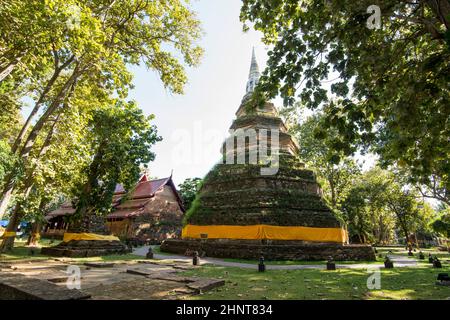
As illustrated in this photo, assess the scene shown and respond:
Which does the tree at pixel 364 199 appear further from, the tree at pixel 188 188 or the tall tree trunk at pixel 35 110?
the tall tree trunk at pixel 35 110

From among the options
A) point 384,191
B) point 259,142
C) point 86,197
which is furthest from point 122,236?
point 384,191

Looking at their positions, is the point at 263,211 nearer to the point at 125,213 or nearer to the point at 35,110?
the point at 35,110

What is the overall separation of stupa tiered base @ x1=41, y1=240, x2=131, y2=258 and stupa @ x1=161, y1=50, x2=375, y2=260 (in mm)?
4045

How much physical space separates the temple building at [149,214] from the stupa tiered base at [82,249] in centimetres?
949

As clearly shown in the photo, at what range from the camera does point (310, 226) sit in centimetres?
1570

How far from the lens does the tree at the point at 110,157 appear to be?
1590 centimetres

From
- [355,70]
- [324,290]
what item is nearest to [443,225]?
[324,290]

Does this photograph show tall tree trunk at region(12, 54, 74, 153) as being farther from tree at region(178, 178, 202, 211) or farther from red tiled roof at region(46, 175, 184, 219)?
tree at region(178, 178, 202, 211)

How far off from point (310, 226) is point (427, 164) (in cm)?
974

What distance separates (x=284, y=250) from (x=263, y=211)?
2517 mm

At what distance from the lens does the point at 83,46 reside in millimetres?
6727

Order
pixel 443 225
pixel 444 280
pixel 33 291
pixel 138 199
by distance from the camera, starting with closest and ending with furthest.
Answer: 1. pixel 33 291
2. pixel 444 280
3. pixel 443 225
4. pixel 138 199

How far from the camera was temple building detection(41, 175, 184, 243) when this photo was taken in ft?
86.2

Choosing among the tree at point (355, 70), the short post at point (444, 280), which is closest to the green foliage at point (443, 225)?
the short post at point (444, 280)
